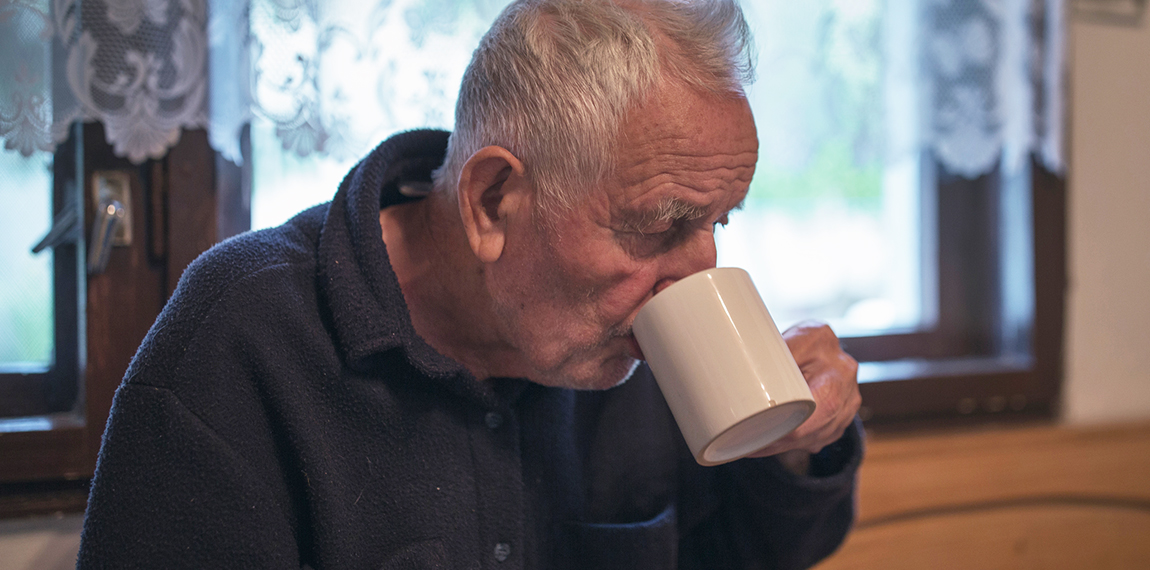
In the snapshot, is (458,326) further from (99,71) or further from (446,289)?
(99,71)

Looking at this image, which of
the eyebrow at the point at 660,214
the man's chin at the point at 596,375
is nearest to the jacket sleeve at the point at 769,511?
the man's chin at the point at 596,375

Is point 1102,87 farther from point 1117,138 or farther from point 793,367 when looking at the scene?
point 793,367

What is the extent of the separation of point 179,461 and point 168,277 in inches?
18.0

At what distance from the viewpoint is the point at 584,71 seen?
2.24ft

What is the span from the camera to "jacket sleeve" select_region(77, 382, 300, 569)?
594 millimetres

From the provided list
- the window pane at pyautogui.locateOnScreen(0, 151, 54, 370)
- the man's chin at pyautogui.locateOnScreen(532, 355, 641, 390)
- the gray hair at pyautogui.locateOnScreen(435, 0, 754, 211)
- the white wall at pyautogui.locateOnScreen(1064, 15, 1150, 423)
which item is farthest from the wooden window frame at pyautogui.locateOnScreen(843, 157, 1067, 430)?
the window pane at pyautogui.locateOnScreen(0, 151, 54, 370)

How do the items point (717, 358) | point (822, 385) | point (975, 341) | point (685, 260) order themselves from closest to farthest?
point (717, 358) < point (685, 260) < point (822, 385) < point (975, 341)

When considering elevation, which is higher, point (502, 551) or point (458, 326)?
point (458, 326)

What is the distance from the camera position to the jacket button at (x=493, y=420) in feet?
2.59

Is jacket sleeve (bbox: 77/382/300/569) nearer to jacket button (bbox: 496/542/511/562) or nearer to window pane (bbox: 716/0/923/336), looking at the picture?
jacket button (bbox: 496/542/511/562)

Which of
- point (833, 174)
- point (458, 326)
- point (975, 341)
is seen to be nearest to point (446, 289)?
point (458, 326)

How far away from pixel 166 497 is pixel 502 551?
329 mm

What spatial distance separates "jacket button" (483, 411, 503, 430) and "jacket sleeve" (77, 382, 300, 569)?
0.25 meters

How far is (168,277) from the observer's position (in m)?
0.98
